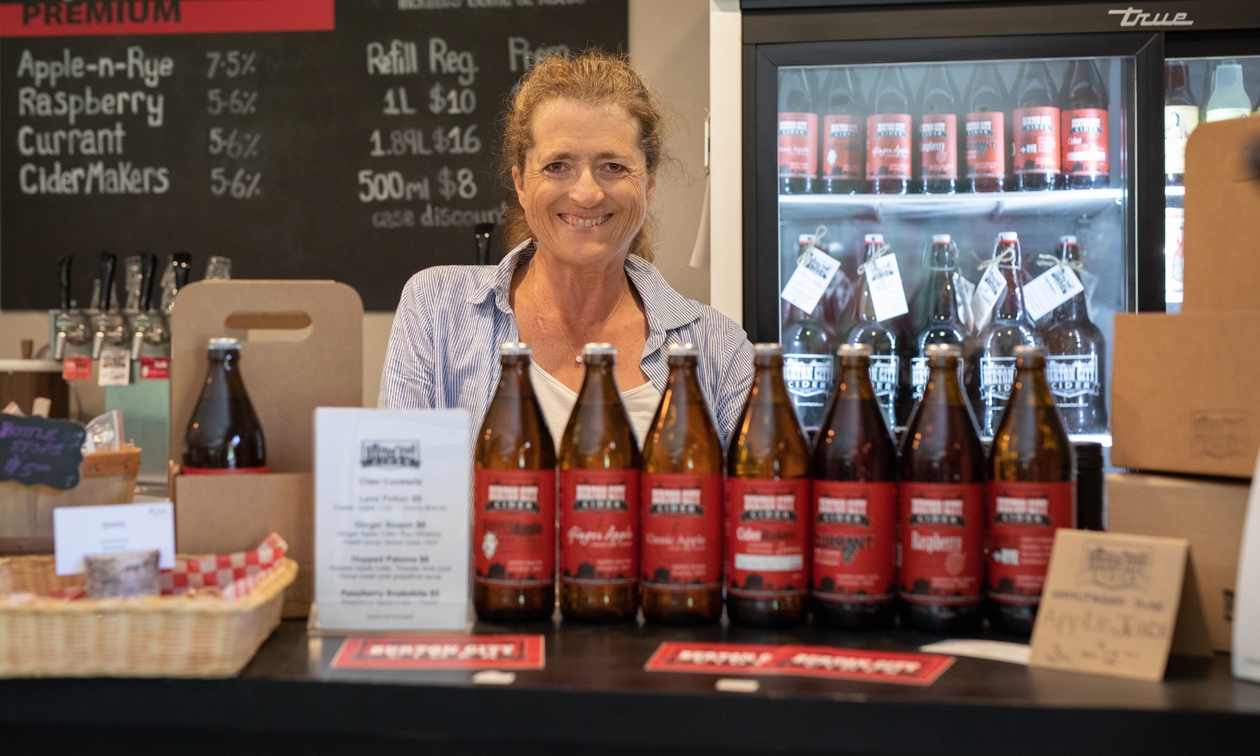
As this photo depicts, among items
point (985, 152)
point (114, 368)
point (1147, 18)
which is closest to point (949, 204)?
point (985, 152)

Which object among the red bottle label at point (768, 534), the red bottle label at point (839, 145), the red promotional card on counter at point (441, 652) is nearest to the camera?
the red promotional card on counter at point (441, 652)

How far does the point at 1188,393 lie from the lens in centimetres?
102

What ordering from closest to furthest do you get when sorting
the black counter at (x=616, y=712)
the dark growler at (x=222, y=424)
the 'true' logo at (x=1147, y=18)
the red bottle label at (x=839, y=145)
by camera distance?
the black counter at (x=616, y=712) → the dark growler at (x=222, y=424) → the 'true' logo at (x=1147, y=18) → the red bottle label at (x=839, y=145)

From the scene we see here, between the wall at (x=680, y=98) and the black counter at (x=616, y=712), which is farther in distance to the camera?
the wall at (x=680, y=98)

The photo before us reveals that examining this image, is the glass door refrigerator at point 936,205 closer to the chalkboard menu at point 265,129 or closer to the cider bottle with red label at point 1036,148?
the cider bottle with red label at point 1036,148

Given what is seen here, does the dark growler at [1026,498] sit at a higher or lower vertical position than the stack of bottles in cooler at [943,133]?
lower

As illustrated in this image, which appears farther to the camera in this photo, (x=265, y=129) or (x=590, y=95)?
(x=265, y=129)

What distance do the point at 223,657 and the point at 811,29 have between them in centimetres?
194

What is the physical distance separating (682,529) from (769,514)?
85 mm

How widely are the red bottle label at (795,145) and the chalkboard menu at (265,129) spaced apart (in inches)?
33.2

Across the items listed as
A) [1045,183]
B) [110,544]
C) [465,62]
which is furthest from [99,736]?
[465,62]

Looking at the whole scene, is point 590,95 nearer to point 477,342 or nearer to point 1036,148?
point 477,342

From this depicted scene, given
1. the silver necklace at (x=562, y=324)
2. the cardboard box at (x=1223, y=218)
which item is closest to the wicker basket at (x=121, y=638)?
the cardboard box at (x=1223, y=218)

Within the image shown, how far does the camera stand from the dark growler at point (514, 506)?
3.42 ft
